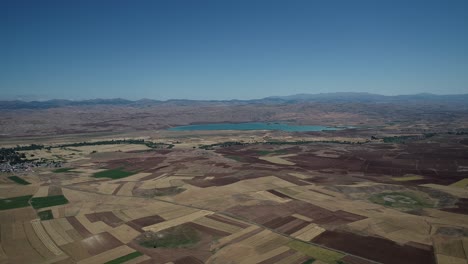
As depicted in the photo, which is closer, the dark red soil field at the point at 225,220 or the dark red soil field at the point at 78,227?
the dark red soil field at the point at 78,227

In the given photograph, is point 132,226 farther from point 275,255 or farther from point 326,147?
point 326,147

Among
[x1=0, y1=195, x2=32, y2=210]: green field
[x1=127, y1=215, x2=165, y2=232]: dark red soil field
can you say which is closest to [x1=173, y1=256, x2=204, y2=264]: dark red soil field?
[x1=127, y1=215, x2=165, y2=232]: dark red soil field

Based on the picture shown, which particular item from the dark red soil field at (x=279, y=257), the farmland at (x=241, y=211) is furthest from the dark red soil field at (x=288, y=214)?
the dark red soil field at (x=279, y=257)

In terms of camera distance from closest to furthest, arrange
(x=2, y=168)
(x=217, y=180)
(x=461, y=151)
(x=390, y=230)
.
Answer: (x=390, y=230), (x=217, y=180), (x=2, y=168), (x=461, y=151)

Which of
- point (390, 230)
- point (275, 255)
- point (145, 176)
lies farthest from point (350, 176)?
point (145, 176)

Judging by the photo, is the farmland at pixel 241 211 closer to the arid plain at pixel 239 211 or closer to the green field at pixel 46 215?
the arid plain at pixel 239 211
